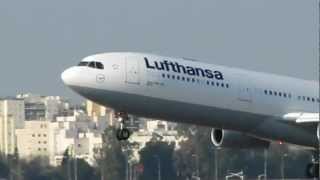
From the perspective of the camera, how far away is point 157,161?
14375 centimetres

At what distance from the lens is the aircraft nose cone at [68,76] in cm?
6494

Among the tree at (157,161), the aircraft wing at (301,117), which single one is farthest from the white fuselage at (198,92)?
the tree at (157,161)

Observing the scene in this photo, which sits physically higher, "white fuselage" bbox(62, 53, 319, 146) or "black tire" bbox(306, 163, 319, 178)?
"white fuselage" bbox(62, 53, 319, 146)

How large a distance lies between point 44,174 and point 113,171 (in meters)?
8.16

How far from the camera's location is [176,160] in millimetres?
150500

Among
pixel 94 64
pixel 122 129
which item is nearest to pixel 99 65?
pixel 94 64

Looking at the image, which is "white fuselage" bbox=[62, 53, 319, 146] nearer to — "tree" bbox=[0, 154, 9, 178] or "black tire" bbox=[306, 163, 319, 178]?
"black tire" bbox=[306, 163, 319, 178]

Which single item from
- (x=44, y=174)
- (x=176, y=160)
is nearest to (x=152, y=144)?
(x=176, y=160)

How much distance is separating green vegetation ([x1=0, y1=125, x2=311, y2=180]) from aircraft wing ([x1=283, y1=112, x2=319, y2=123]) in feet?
168

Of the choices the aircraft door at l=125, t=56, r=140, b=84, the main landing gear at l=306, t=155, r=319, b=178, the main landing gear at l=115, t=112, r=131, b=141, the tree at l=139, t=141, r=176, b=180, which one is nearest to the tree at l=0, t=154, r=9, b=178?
the tree at l=139, t=141, r=176, b=180

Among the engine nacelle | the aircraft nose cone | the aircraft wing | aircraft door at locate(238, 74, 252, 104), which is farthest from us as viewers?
the engine nacelle

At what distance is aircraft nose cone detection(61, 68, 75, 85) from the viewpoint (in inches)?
2557

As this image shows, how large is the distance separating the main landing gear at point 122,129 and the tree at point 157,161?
73.7 metres

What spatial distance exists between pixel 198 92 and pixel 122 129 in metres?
4.55
